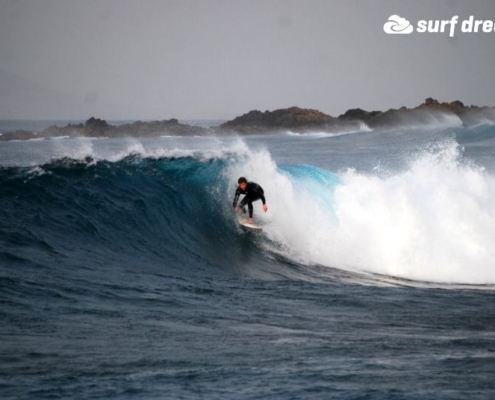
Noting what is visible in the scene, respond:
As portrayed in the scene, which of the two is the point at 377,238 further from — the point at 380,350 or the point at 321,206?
the point at 380,350

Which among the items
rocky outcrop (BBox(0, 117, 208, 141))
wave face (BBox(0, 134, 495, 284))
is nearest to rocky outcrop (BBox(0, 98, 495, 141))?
rocky outcrop (BBox(0, 117, 208, 141))

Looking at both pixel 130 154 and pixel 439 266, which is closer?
pixel 439 266

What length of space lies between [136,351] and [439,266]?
30.3 ft

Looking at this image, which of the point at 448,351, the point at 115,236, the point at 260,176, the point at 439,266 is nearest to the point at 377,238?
the point at 439,266

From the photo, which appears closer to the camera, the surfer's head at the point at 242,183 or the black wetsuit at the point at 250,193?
the surfer's head at the point at 242,183

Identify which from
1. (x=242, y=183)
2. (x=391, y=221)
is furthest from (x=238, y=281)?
(x=391, y=221)

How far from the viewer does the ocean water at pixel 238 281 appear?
22.1 feet

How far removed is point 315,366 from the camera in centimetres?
703

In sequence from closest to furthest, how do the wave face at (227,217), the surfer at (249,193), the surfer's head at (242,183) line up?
1. the wave face at (227,217)
2. the surfer's head at (242,183)
3. the surfer at (249,193)

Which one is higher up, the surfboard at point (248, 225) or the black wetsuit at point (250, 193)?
the black wetsuit at point (250, 193)

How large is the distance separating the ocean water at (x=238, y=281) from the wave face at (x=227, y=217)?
0.17 feet

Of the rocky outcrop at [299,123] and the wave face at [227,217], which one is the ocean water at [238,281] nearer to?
the wave face at [227,217]

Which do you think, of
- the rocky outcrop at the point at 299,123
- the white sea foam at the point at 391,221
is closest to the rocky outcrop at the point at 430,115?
the rocky outcrop at the point at 299,123

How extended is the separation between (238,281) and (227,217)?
4.40 meters
